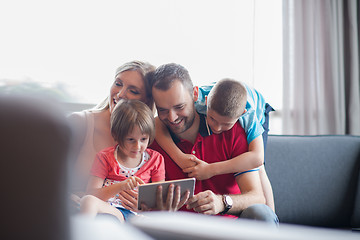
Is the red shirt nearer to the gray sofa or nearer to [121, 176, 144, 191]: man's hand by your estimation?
[121, 176, 144, 191]: man's hand

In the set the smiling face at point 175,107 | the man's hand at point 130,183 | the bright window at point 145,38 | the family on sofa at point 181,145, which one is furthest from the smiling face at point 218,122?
the bright window at point 145,38

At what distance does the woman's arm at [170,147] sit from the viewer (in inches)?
62.5

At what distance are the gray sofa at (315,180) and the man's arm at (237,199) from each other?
71 cm

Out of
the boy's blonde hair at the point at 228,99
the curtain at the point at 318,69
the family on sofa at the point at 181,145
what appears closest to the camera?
the family on sofa at the point at 181,145

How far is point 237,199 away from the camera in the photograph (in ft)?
5.12

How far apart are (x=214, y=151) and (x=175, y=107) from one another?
0.28m

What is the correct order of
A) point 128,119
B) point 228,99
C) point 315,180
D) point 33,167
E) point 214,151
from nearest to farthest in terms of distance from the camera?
point 33,167 → point 128,119 → point 228,99 → point 214,151 → point 315,180

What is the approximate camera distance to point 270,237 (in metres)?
0.26

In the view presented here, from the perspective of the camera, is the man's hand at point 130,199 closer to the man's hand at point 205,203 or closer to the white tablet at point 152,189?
the white tablet at point 152,189

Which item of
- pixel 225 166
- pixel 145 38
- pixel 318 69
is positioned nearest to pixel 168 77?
pixel 225 166

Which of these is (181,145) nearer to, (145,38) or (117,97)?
(117,97)

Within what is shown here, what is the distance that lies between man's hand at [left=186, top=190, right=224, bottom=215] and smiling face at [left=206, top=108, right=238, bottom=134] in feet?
0.98

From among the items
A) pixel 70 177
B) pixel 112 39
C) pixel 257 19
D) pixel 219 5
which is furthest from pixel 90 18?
pixel 70 177

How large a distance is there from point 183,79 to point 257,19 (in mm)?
2260
